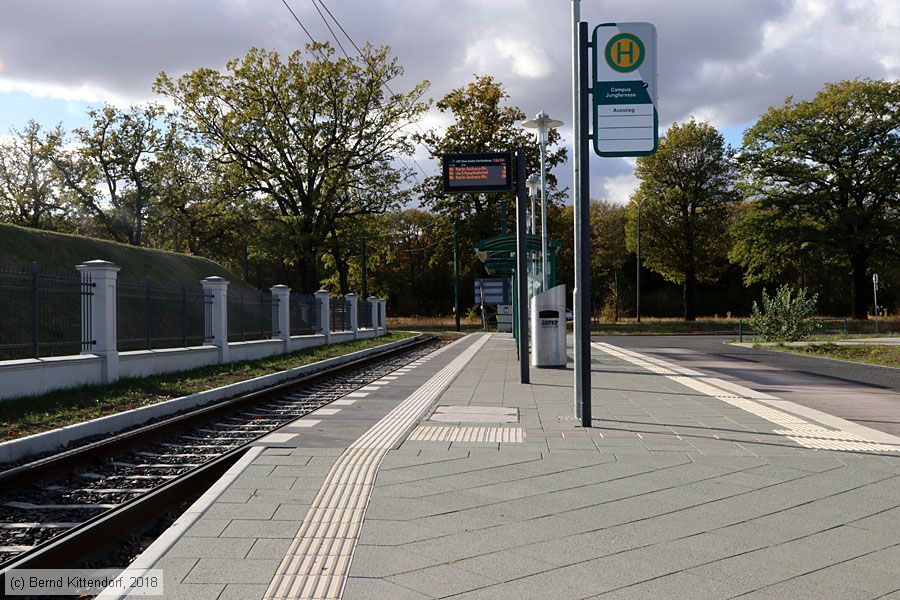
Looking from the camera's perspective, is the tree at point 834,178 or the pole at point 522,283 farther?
the tree at point 834,178

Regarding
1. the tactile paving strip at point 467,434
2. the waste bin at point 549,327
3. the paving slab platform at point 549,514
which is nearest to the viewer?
the paving slab platform at point 549,514

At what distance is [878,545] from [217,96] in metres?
42.9

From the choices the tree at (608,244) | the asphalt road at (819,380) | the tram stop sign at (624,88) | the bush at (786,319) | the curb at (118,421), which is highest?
the tree at (608,244)

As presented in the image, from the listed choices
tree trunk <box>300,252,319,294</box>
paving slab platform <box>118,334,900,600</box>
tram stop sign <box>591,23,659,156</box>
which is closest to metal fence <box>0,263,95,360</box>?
paving slab platform <box>118,334,900,600</box>

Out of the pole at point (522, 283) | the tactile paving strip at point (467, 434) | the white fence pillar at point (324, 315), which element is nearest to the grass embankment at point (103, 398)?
the tactile paving strip at point (467, 434)

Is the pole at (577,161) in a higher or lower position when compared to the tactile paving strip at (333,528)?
higher

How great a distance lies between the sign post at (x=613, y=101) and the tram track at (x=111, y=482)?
415 cm

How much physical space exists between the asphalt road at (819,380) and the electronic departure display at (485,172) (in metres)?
6.08

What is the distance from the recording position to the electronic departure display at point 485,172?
16.4 m

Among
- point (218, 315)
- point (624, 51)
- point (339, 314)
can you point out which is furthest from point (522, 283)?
point (339, 314)

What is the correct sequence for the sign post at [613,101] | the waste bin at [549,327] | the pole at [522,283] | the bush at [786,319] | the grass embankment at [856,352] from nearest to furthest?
the sign post at [613,101] → the pole at [522,283] → the waste bin at [549,327] → the grass embankment at [856,352] → the bush at [786,319]

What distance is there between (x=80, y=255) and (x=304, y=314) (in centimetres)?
740

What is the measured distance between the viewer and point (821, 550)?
4215 millimetres

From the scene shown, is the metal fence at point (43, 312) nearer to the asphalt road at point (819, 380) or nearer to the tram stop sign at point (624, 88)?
the tram stop sign at point (624, 88)
